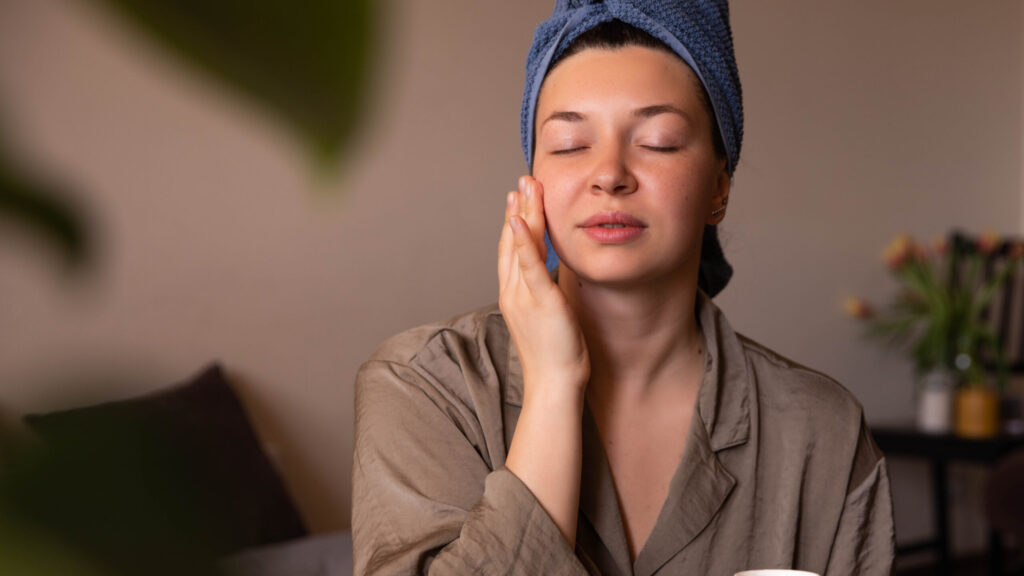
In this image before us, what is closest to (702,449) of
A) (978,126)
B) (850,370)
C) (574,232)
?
(574,232)

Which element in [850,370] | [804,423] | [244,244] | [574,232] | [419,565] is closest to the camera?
[419,565]

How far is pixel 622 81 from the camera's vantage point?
115 cm

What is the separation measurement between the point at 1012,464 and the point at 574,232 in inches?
94.1

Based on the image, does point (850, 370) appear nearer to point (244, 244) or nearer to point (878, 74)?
point (878, 74)

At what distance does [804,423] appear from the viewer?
4.16 feet

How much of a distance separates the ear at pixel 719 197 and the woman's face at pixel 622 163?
9 cm

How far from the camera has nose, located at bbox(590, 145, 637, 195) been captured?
1.10m

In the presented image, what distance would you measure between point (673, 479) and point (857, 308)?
2707mm

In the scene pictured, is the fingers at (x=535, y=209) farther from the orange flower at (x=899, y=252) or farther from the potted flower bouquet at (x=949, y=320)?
the orange flower at (x=899, y=252)

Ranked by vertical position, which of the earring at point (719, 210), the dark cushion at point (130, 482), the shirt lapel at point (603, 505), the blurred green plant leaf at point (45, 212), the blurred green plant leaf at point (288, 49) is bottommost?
the shirt lapel at point (603, 505)

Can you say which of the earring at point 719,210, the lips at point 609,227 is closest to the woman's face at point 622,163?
the lips at point 609,227

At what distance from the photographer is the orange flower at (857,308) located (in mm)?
3669

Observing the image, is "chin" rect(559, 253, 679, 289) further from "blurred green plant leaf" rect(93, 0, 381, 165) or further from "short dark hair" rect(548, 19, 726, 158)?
"blurred green plant leaf" rect(93, 0, 381, 165)

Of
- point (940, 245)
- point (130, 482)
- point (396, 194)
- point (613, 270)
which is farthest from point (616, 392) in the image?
point (940, 245)
